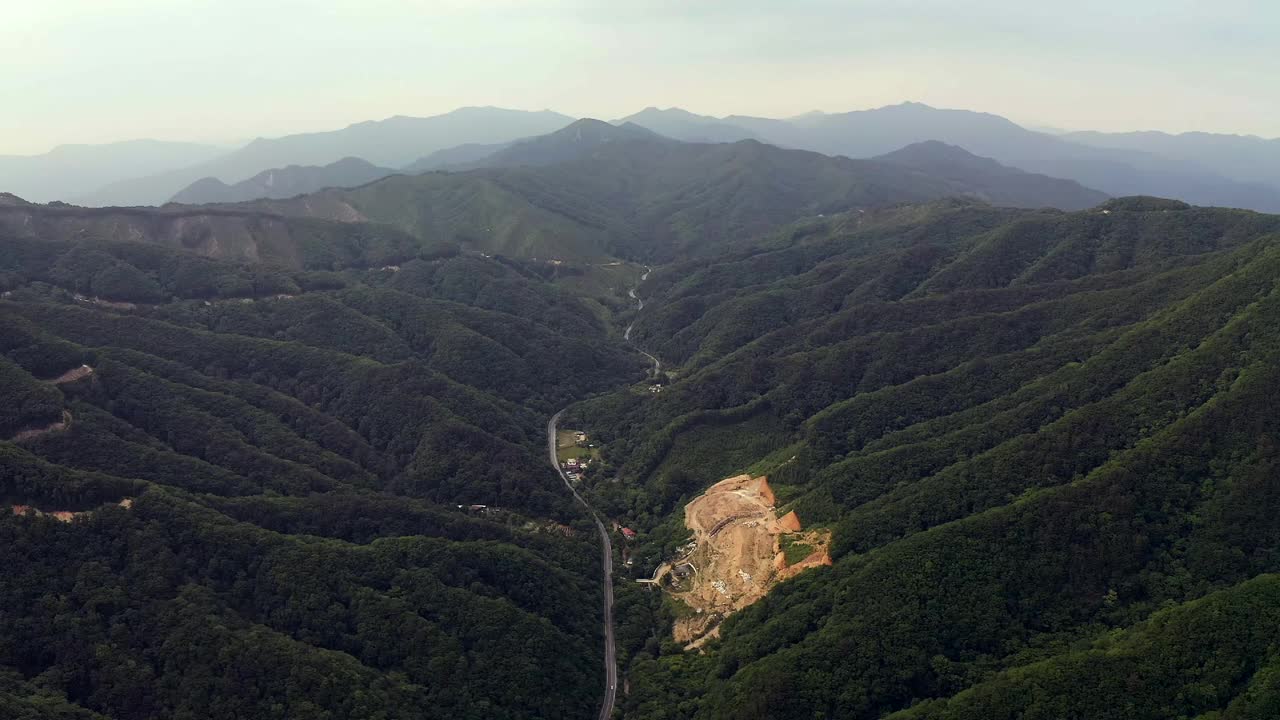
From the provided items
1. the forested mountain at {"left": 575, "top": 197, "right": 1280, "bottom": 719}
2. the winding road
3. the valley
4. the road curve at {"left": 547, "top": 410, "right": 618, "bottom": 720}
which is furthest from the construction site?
the winding road

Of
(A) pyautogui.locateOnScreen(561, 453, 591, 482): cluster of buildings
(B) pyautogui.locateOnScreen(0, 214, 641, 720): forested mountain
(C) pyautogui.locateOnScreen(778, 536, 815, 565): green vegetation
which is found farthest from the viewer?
(A) pyautogui.locateOnScreen(561, 453, 591, 482): cluster of buildings

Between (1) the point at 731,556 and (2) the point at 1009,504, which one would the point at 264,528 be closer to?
(1) the point at 731,556

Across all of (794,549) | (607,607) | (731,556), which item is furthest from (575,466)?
(794,549)

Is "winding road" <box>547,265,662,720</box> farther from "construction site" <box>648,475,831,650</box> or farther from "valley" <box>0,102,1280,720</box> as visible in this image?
"construction site" <box>648,475,831,650</box>

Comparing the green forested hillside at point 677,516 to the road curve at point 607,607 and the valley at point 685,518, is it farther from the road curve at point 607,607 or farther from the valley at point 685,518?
the road curve at point 607,607

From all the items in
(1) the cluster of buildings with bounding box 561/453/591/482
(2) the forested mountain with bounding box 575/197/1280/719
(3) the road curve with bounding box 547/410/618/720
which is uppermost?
(2) the forested mountain with bounding box 575/197/1280/719

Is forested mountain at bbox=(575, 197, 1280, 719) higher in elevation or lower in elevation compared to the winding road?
higher

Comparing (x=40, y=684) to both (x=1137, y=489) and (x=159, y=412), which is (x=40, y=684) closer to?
(x=159, y=412)

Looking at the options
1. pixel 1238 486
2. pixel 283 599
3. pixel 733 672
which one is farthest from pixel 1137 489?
pixel 283 599
